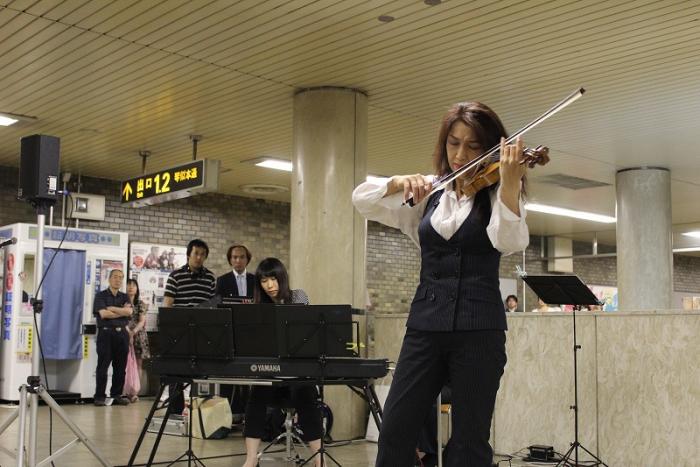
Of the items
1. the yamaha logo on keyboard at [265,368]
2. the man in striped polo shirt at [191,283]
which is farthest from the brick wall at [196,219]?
the yamaha logo on keyboard at [265,368]

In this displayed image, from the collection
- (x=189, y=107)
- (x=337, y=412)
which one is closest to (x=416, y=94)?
(x=189, y=107)

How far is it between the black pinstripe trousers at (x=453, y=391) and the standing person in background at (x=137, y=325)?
433 inches

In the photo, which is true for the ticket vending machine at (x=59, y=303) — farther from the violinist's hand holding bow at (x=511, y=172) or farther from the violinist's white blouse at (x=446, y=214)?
the violinist's hand holding bow at (x=511, y=172)

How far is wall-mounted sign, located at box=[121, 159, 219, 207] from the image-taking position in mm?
9398

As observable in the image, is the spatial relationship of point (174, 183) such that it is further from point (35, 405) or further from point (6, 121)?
point (35, 405)

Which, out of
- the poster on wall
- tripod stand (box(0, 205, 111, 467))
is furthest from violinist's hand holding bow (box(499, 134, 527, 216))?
the poster on wall

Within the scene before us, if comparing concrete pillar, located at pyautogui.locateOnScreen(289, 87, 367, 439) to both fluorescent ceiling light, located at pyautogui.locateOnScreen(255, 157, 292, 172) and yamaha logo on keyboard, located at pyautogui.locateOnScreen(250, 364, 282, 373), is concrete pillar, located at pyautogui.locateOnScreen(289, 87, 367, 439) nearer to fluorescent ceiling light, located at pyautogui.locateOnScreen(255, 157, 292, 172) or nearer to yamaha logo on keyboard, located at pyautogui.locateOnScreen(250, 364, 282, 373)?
yamaha logo on keyboard, located at pyautogui.locateOnScreen(250, 364, 282, 373)

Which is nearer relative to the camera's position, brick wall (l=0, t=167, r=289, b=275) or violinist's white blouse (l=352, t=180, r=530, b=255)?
violinist's white blouse (l=352, t=180, r=530, b=255)

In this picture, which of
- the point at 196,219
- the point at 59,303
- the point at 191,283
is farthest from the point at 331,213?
the point at 196,219

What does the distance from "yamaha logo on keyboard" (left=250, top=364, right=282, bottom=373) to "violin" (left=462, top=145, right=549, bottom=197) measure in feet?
10.4

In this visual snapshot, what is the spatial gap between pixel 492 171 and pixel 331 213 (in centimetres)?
641

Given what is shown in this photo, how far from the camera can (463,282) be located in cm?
217

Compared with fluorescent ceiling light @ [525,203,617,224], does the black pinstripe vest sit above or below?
below

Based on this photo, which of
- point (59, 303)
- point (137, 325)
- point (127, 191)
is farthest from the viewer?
point (137, 325)
